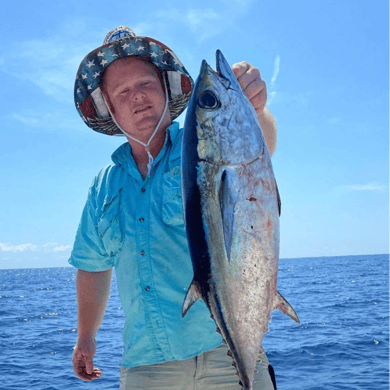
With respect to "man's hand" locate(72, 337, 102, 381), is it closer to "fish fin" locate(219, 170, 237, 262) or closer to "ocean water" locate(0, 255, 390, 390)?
"fish fin" locate(219, 170, 237, 262)

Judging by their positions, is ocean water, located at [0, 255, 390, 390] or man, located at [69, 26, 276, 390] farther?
ocean water, located at [0, 255, 390, 390]

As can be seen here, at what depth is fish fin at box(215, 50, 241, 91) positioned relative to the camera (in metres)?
1.93

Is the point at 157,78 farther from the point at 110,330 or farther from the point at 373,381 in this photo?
the point at 110,330

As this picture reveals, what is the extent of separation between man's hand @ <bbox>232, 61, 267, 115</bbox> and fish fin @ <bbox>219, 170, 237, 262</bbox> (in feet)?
1.82

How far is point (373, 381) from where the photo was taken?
964 centimetres

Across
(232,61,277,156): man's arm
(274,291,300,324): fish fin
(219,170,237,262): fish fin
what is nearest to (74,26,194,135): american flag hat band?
(232,61,277,156): man's arm

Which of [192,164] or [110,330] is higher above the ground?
[192,164]

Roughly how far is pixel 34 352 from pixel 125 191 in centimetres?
1459

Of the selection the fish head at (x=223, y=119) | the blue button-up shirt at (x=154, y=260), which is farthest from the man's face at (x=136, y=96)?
the fish head at (x=223, y=119)

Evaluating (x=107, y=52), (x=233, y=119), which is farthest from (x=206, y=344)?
(x=107, y=52)

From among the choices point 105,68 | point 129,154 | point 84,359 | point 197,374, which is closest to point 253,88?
point 129,154

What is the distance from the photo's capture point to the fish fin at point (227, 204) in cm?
175

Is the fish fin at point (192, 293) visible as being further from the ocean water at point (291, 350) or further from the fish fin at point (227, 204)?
the ocean water at point (291, 350)

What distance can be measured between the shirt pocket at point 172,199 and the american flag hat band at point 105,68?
34.2 inches
